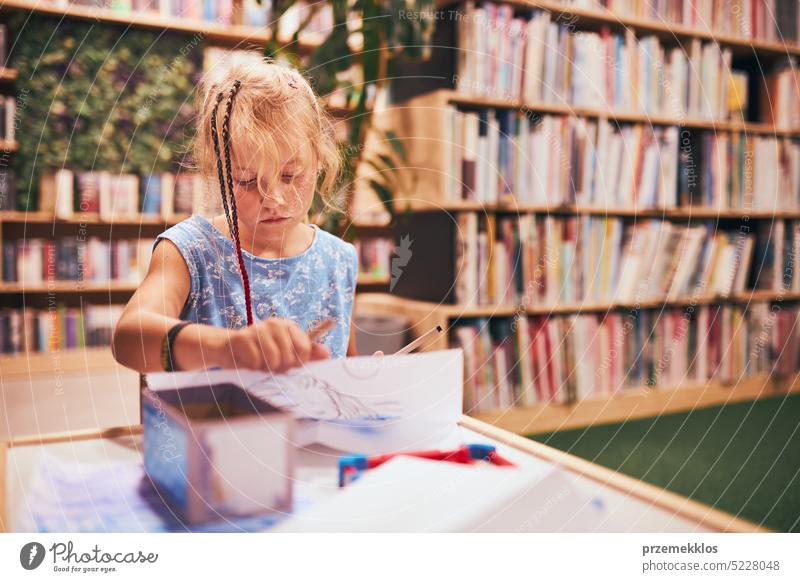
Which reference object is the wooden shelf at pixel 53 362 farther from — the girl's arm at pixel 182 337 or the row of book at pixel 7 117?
the girl's arm at pixel 182 337

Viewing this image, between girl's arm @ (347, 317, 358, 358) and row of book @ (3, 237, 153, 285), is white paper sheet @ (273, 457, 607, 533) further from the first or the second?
row of book @ (3, 237, 153, 285)

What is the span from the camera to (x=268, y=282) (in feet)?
1.99

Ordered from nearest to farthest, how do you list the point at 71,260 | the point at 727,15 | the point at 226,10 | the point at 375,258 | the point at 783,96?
1. the point at 375,258
2. the point at 226,10
3. the point at 71,260
4. the point at 727,15
5. the point at 783,96

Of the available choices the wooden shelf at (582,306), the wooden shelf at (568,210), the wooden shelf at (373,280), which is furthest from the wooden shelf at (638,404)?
the wooden shelf at (373,280)

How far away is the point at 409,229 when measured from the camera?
4.13 feet

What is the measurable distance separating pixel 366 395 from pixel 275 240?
0.19 metres

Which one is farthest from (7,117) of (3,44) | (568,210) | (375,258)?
(568,210)

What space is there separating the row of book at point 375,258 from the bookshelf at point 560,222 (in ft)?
0.22

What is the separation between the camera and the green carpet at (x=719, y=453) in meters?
1.08

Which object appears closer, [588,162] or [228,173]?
[228,173]

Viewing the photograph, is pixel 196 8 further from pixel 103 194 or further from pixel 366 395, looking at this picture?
pixel 366 395

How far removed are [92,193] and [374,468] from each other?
1.08 metres
